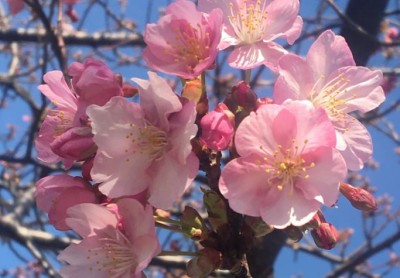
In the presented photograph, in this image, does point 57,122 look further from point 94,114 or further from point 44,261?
point 44,261

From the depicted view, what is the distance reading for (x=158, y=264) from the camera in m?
2.67

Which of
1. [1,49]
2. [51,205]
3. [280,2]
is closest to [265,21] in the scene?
[280,2]

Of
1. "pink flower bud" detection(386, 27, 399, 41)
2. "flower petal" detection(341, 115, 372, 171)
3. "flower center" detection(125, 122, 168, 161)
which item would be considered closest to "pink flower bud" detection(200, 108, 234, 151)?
"flower center" detection(125, 122, 168, 161)

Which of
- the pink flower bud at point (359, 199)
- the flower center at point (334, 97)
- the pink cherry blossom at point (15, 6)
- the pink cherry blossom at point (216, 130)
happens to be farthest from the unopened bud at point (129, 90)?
the pink cherry blossom at point (15, 6)

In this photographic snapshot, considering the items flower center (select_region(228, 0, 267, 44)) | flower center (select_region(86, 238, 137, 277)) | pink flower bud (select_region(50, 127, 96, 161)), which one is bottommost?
flower center (select_region(86, 238, 137, 277))

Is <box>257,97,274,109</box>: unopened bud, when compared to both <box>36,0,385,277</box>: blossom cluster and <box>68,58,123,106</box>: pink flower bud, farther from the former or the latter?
<box>68,58,123,106</box>: pink flower bud

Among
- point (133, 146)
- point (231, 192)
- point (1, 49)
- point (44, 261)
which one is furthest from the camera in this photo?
point (1, 49)

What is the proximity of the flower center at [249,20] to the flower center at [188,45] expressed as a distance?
0.36ft

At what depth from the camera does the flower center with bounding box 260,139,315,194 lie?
3.36 feet

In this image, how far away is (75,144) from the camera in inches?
39.1

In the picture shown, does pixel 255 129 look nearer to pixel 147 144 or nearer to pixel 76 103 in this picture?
pixel 147 144

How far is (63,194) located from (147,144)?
0.61 ft

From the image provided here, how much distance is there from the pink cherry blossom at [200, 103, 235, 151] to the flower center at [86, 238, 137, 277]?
0.88 feet

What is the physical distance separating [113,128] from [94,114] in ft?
0.17
